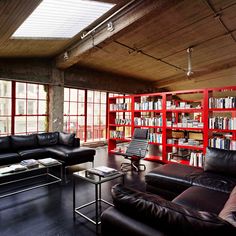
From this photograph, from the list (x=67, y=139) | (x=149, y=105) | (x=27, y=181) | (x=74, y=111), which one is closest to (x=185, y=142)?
(x=149, y=105)

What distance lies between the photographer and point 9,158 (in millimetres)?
3896

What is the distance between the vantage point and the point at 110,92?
8008 millimetres

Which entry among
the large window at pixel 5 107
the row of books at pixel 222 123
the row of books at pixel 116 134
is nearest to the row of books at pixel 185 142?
the row of books at pixel 222 123

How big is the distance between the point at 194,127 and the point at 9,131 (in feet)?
16.5

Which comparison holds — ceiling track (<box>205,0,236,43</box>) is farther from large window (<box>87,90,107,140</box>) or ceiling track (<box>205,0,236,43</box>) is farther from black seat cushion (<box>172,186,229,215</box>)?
large window (<box>87,90,107,140</box>)

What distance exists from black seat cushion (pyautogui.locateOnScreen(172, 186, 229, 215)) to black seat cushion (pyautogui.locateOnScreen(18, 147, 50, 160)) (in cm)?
329

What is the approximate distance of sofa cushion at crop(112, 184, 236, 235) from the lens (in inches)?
38.4

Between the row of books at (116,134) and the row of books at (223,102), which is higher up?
the row of books at (223,102)

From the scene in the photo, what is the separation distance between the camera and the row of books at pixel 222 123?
4.08 meters

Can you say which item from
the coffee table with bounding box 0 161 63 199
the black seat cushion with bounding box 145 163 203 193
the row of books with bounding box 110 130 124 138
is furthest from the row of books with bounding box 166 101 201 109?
the coffee table with bounding box 0 161 63 199

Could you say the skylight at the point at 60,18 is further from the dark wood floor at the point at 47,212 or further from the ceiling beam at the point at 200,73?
the ceiling beam at the point at 200,73

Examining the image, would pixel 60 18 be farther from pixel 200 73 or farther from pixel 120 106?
pixel 200 73

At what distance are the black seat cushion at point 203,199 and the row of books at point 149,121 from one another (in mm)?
3156

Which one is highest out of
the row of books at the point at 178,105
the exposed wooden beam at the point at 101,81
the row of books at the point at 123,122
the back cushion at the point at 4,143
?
the exposed wooden beam at the point at 101,81
